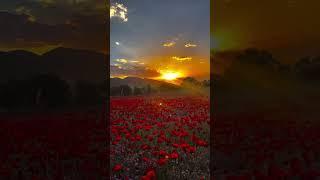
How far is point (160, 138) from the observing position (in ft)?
13.0

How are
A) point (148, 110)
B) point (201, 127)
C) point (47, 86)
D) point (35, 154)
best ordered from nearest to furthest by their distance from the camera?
1. point (35, 154)
2. point (47, 86)
3. point (201, 127)
4. point (148, 110)

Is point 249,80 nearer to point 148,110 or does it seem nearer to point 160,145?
point 160,145

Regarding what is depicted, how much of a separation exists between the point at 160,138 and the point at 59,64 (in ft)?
4.26

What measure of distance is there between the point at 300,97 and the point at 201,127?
1988 mm

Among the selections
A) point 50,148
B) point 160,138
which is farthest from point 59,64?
point 160,138

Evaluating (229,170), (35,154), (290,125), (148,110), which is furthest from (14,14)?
(148,110)

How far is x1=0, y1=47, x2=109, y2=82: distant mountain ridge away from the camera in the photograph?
10.4 feet

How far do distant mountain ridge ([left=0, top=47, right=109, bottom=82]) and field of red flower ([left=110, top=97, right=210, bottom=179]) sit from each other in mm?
805

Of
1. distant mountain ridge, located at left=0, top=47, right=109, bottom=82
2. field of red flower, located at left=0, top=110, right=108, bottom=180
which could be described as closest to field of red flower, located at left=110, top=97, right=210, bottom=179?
field of red flower, located at left=0, top=110, right=108, bottom=180

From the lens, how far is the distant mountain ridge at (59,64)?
3.16 m

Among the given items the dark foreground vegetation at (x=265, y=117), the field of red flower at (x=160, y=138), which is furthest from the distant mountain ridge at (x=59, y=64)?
A: the dark foreground vegetation at (x=265, y=117)

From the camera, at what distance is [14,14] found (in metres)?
3.17

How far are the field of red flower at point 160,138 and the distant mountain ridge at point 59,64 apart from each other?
2.64ft

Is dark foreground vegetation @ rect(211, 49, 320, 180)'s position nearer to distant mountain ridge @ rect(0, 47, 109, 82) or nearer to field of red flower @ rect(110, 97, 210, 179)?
field of red flower @ rect(110, 97, 210, 179)
